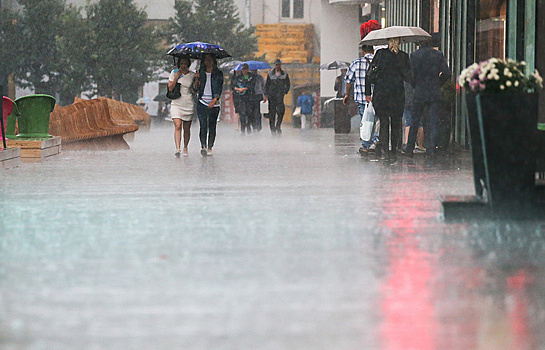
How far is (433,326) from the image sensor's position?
4516 mm

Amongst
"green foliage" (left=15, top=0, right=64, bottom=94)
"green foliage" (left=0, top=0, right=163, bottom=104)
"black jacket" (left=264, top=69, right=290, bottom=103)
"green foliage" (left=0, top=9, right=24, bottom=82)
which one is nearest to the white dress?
"black jacket" (left=264, top=69, right=290, bottom=103)

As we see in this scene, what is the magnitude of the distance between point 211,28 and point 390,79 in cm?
5015

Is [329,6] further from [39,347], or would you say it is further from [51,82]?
[39,347]

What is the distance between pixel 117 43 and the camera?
52031 mm

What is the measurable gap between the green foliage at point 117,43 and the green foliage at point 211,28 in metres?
11.4

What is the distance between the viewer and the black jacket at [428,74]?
55.0ft

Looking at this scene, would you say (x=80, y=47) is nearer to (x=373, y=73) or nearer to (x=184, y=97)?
(x=184, y=97)

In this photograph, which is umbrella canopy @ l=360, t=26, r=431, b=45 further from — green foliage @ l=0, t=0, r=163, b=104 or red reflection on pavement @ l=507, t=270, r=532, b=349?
green foliage @ l=0, t=0, r=163, b=104

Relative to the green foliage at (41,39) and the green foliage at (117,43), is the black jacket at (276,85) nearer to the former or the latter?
the green foliage at (117,43)

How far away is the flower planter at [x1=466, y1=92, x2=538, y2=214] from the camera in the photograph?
7.96 metres

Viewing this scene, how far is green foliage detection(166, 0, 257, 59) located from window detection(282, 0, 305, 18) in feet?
38.6

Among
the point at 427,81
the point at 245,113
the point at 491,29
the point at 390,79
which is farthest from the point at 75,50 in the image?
the point at 390,79

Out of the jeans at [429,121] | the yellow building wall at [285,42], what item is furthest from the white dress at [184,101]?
the yellow building wall at [285,42]

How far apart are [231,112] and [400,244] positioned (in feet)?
147
